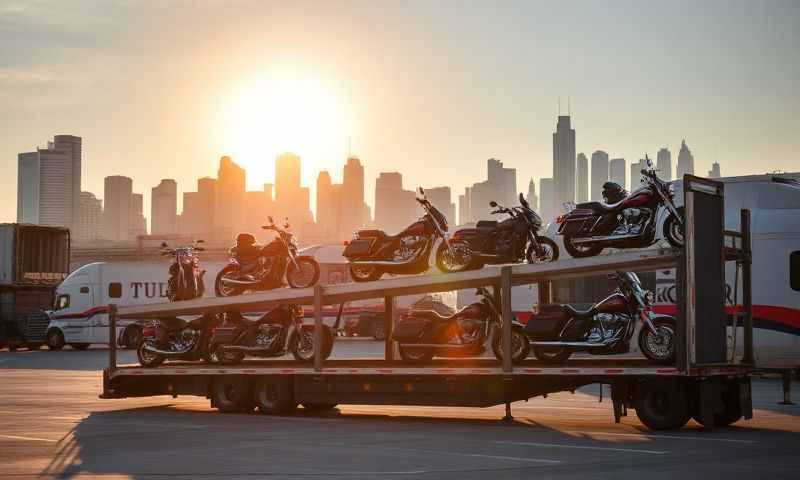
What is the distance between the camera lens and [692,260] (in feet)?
52.6

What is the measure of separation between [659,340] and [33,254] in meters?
40.6

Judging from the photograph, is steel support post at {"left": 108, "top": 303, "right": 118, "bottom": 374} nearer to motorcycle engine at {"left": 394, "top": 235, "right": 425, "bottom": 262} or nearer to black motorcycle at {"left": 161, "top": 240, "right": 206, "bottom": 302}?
black motorcycle at {"left": 161, "top": 240, "right": 206, "bottom": 302}

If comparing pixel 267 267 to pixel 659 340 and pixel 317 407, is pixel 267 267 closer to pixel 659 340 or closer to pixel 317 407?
pixel 317 407

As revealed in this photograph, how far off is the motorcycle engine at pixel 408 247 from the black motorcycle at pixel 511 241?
4.01 feet

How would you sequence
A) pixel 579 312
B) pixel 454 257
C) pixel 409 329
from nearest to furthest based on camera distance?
1. pixel 579 312
2. pixel 454 257
3. pixel 409 329

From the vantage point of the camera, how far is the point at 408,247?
20.4 metres

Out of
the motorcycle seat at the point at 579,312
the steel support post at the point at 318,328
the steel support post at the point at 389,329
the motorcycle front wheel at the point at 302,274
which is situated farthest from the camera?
the motorcycle front wheel at the point at 302,274

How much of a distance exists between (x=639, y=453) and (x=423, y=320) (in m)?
6.38

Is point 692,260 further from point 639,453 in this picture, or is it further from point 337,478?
point 337,478

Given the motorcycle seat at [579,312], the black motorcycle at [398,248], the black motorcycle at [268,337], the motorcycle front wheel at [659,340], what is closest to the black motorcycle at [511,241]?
the black motorcycle at [398,248]

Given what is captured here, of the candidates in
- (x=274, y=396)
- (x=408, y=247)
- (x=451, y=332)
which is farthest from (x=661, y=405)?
(x=274, y=396)

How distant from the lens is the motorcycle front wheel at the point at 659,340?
17109 millimetres

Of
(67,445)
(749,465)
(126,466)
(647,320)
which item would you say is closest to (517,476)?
(749,465)

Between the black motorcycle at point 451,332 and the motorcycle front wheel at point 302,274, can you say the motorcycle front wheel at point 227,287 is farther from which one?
the black motorcycle at point 451,332
